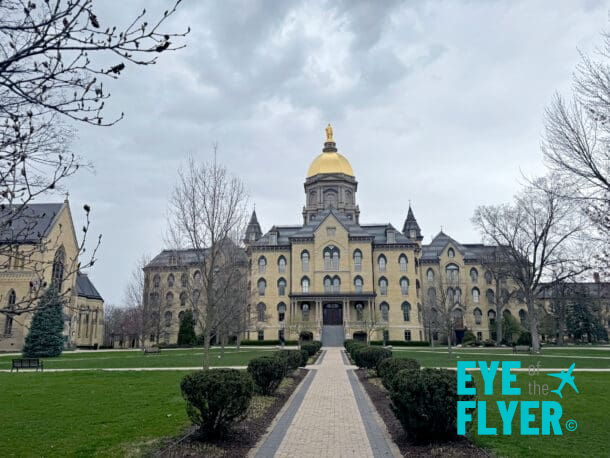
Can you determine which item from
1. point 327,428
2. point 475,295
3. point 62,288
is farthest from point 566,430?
point 475,295

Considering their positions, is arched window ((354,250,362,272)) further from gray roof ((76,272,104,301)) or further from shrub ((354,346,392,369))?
shrub ((354,346,392,369))

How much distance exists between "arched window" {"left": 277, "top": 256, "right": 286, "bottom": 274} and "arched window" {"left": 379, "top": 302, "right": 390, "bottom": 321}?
12.9m

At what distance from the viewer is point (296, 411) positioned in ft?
42.1

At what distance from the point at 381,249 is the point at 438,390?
52.8 metres

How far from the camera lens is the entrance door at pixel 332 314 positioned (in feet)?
189

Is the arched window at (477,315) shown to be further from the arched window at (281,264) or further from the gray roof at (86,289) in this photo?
the gray roof at (86,289)

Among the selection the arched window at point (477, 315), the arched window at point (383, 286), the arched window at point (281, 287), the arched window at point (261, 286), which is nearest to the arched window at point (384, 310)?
the arched window at point (383, 286)

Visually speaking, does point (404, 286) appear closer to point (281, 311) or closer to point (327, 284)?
point (327, 284)

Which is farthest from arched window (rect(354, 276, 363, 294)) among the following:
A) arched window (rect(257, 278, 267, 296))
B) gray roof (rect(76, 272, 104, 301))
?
gray roof (rect(76, 272, 104, 301))

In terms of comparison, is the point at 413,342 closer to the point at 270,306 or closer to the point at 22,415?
the point at 270,306

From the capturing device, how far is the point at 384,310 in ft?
193

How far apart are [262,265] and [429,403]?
173 feet

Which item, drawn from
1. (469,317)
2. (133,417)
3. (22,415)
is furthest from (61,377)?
(469,317)

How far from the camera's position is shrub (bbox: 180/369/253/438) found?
881cm
